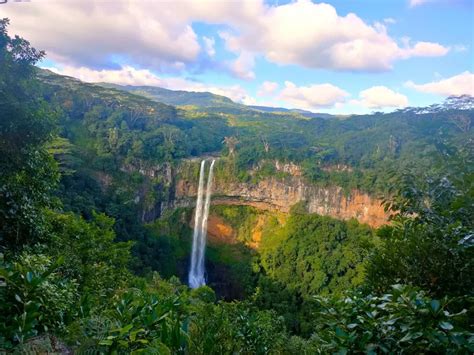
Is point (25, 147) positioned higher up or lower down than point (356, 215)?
higher up

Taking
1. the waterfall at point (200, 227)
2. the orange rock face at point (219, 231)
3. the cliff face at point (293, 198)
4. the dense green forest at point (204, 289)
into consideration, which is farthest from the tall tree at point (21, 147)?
the orange rock face at point (219, 231)

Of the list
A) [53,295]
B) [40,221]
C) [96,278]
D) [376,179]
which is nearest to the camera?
[53,295]

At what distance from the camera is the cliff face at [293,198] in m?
29.8

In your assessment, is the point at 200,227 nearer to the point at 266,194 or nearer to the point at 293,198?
the point at 266,194

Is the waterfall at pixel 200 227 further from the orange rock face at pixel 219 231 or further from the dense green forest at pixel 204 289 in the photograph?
the dense green forest at pixel 204 289

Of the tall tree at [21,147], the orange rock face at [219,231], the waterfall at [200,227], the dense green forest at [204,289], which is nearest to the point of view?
the dense green forest at [204,289]

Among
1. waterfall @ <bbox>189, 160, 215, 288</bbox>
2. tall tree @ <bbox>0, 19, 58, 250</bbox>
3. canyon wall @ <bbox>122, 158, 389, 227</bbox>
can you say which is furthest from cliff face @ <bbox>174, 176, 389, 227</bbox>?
tall tree @ <bbox>0, 19, 58, 250</bbox>

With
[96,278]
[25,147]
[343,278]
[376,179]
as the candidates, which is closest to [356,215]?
[376,179]

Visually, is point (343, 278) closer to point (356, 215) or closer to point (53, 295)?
point (356, 215)

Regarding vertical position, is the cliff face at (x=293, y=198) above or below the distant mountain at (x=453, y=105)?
below

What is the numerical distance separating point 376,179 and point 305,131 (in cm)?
2855

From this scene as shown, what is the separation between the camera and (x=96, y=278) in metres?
8.26

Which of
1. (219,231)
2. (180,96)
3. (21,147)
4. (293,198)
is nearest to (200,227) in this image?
(219,231)

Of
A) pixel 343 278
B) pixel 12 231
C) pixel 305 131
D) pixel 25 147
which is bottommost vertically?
pixel 343 278
